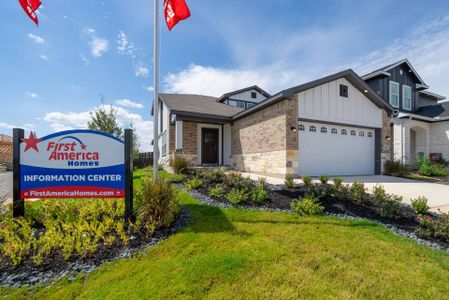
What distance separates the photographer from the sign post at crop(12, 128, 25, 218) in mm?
3828

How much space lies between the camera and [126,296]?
217cm

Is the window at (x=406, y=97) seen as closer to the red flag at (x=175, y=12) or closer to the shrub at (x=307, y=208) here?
the shrub at (x=307, y=208)

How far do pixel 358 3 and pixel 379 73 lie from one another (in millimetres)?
10316

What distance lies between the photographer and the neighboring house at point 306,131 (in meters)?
9.34

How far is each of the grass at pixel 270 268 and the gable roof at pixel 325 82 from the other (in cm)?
649

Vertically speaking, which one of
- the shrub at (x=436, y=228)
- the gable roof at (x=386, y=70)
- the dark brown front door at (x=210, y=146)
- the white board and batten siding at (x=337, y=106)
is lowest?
the shrub at (x=436, y=228)

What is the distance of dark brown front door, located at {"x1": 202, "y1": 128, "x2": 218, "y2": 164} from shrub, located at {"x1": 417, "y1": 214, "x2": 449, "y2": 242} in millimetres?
10657

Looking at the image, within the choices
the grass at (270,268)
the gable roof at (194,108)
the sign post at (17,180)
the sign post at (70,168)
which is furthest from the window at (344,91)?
the sign post at (17,180)

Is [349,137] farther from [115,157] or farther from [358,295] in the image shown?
[115,157]

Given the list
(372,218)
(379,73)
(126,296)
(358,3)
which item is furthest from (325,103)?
(126,296)

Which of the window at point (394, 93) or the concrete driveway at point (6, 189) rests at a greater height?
the window at point (394, 93)

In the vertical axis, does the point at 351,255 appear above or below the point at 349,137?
below

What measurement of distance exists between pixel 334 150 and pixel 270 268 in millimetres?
9609

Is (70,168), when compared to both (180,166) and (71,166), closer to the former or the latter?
(71,166)
